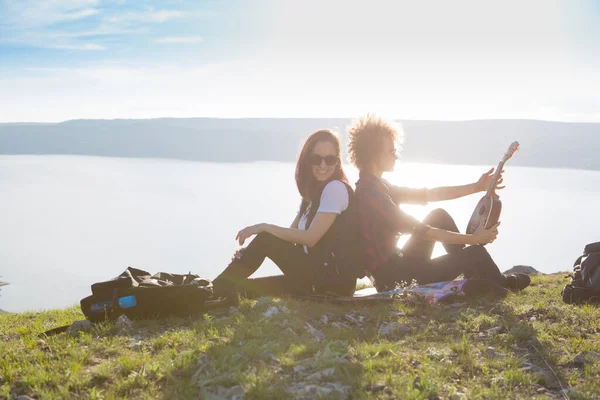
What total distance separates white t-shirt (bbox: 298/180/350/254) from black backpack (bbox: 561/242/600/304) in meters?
3.44

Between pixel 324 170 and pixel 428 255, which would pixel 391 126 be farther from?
pixel 428 255

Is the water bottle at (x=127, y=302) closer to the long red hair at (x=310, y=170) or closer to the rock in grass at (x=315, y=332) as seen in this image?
the rock in grass at (x=315, y=332)

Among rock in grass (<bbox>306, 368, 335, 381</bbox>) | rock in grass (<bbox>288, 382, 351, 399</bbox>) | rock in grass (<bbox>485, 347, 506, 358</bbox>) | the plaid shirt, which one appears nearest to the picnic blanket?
the plaid shirt

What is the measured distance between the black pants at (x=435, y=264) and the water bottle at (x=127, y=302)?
3.22 metres

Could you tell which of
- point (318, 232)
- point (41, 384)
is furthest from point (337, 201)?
point (41, 384)

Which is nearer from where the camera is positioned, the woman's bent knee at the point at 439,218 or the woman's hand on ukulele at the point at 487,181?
the woman's bent knee at the point at 439,218

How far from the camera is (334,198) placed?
6203 millimetres

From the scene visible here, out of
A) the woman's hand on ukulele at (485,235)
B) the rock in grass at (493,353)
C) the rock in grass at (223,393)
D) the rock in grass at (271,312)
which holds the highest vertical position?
the woman's hand on ukulele at (485,235)

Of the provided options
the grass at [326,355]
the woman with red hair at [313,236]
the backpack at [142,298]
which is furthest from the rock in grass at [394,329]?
the backpack at [142,298]

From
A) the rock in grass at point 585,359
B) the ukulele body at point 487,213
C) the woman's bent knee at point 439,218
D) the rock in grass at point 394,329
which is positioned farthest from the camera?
the woman's bent knee at point 439,218

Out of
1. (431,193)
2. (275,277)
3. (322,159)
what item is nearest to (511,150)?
(431,193)

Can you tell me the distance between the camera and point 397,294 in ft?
22.1

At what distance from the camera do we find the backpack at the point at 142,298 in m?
6.00

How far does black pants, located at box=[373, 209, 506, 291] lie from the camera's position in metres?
6.66
